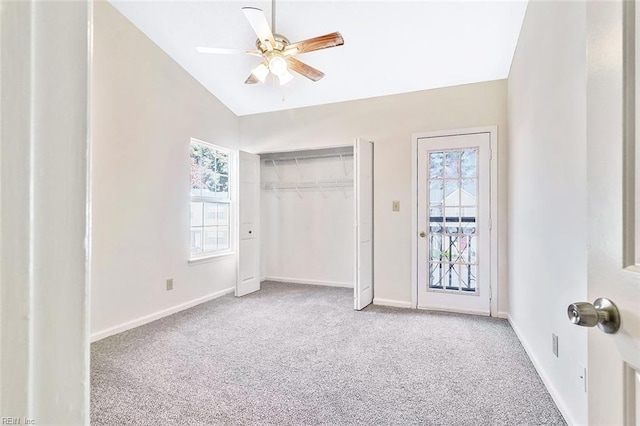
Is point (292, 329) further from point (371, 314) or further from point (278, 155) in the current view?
point (278, 155)

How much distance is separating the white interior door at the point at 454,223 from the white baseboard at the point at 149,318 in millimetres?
2578

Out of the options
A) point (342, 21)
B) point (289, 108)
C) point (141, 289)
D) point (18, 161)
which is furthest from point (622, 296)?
point (289, 108)

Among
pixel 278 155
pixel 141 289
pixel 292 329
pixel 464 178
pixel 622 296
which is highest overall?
pixel 278 155

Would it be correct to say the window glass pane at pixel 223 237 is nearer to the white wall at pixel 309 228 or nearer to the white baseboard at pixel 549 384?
the white wall at pixel 309 228

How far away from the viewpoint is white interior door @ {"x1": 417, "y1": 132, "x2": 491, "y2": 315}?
11.5 feet

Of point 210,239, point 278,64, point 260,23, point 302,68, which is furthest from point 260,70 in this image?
point 210,239

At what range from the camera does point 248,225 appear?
4.44 metres

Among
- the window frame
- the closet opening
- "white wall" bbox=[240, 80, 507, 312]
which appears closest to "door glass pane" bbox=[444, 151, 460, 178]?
"white wall" bbox=[240, 80, 507, 312]

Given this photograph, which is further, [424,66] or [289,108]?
[289,108]

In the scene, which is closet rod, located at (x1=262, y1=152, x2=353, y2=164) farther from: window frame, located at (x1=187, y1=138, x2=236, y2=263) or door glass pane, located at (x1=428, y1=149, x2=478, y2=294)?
door glass pane, located at (x1=428, y1=149, x2=478, y2=294)

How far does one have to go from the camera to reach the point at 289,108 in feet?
14.7

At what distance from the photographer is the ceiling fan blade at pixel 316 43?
2.27 metres

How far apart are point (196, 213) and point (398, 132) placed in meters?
2.67

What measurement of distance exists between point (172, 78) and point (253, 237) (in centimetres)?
219
